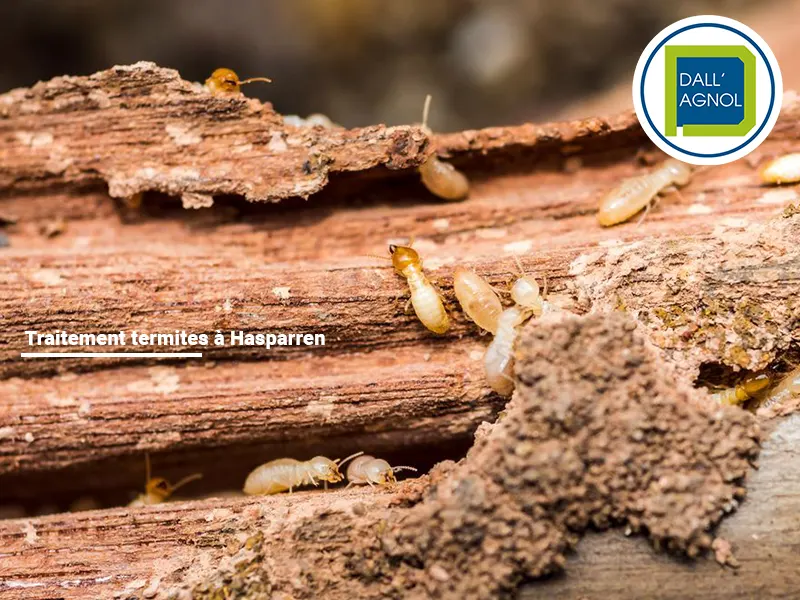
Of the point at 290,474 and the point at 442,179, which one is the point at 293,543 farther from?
the point at 442,179

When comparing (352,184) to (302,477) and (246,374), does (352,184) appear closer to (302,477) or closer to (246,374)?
(246,374)

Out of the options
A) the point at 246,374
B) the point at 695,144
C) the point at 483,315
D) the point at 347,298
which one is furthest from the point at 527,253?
the point at 246,374

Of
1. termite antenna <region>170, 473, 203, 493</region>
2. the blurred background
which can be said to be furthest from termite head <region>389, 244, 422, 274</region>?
the blurred background

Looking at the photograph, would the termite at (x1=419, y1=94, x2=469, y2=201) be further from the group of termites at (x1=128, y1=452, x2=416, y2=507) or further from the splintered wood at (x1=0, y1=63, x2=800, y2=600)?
the group of termites at (x1=128, y1=452, x2=416, y2=507)

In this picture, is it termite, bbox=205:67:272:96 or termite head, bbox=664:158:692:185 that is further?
termite, bbox=205:67:272:96

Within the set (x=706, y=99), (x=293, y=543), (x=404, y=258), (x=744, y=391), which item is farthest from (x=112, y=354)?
(x=706, y=99)

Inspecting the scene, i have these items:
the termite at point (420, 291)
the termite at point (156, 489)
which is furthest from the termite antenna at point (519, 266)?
the termite at point (156, 489)

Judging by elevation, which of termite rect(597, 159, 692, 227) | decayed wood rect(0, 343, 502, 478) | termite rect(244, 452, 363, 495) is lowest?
termite rect(244, 452, 363, 495)
